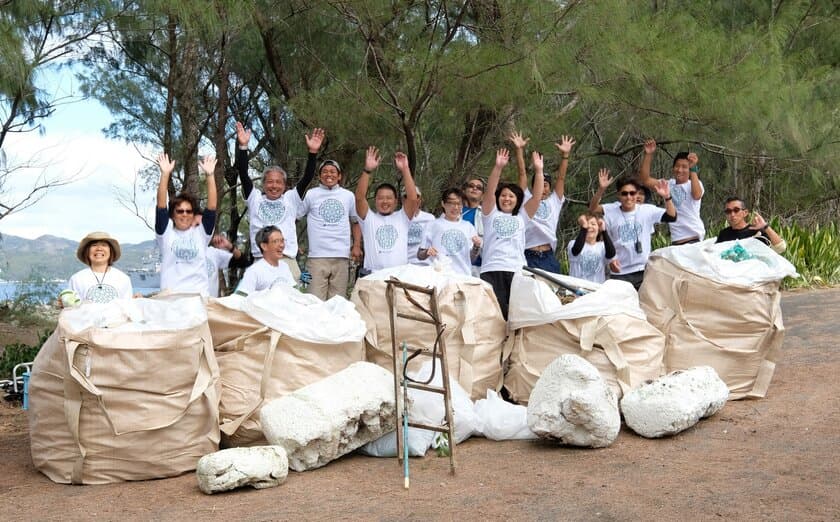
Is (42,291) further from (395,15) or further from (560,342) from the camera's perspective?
(560,342)

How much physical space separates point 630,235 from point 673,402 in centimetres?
184

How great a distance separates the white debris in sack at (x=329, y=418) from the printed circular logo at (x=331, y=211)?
5.63 feet

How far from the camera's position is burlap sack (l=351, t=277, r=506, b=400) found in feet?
16.0

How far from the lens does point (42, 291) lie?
38.2 ft

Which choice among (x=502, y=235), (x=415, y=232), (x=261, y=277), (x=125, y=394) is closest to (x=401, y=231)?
(x=415, y=232)

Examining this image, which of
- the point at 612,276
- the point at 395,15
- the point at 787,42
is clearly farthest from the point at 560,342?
the point at 787,42

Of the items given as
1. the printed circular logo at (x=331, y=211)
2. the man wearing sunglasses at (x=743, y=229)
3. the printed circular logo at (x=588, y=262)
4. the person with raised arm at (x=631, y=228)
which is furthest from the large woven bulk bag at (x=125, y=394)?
the man wearing sunglasses at (x=743, y=229)

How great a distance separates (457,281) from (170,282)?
1553mm

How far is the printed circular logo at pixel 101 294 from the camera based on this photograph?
4.54 metres

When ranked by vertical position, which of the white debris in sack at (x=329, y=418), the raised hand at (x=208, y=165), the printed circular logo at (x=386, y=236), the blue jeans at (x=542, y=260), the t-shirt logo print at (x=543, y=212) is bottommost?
the white debris in sack at (x=329, y=418)

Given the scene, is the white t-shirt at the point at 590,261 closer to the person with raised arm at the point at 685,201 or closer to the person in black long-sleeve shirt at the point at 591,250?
the person in black long-sleeve shirt at the point at 591,250

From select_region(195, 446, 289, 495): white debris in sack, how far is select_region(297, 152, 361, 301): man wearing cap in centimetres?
214

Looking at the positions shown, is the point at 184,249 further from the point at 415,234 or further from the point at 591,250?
the point at 591,250

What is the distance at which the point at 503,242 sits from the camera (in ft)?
18.4
